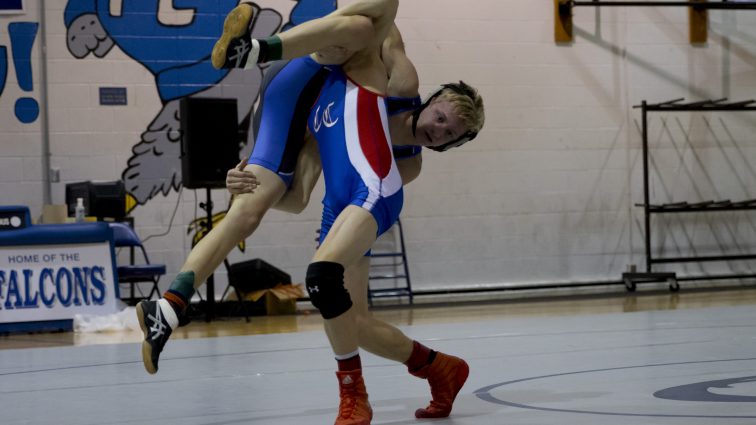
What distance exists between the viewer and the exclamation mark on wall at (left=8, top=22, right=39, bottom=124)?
26.7ft

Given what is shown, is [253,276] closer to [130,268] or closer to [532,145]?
[130,268]

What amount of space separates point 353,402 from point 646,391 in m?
1.12

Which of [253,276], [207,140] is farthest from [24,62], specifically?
[253,276]

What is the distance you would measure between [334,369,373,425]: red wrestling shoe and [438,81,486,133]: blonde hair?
0.78 meters

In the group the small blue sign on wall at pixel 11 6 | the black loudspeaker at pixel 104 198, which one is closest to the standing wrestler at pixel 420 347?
the black loudspeaker at pixel 104 198

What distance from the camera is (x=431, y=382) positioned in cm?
308

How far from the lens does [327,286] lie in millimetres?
2654

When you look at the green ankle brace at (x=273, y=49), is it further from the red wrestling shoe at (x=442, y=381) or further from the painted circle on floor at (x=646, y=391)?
the painted circle on floor at (x=646, y=391)

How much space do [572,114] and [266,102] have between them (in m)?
6.71

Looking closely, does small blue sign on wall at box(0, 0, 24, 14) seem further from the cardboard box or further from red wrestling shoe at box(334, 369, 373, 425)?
red wrestling shoe at box(334, 369, 373, 425)

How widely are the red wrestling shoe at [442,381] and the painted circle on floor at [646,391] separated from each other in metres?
0.19

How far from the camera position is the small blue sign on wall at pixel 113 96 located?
27.2ft

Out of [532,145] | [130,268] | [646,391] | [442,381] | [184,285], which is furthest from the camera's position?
[532,145]

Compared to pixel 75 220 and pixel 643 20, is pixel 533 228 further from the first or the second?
pixel 75 220
